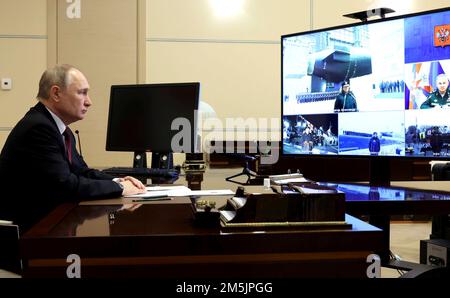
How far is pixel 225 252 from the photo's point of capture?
1.00 m

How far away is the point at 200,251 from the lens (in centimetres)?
99

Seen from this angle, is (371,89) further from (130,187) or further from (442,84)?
(130,187)

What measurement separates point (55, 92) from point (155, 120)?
0.69m

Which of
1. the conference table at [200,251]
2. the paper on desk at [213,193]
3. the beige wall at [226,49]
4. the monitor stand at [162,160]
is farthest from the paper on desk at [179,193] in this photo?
the beige wall at [226,49]

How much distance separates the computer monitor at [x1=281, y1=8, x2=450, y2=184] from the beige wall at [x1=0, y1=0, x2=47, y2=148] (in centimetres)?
287

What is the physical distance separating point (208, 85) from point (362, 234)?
374 cm

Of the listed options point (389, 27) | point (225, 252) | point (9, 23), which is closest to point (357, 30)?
point (389, 27)

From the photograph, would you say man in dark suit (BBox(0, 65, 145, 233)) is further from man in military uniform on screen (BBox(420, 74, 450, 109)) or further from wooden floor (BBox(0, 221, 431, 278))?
wooden floor (BBox(0, 221, 431, 278))

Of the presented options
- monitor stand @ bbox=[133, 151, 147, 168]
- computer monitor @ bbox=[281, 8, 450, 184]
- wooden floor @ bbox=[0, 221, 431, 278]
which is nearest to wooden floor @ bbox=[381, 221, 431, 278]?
wooden floor @ bbox=[0, 221, 431, 278]

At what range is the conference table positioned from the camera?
98cm

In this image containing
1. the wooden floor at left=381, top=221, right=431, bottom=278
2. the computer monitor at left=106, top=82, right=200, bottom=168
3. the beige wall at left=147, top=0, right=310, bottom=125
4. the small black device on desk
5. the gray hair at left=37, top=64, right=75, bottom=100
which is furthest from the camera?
the beige wall at left=147, top=0, right=310, bottom=125

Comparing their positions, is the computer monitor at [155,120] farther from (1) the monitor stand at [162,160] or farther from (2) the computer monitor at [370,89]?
(2) the computer monitor at [370,89]

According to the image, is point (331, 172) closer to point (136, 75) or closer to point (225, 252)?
point (136, 75)

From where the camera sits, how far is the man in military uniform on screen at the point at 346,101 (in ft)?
6.75
